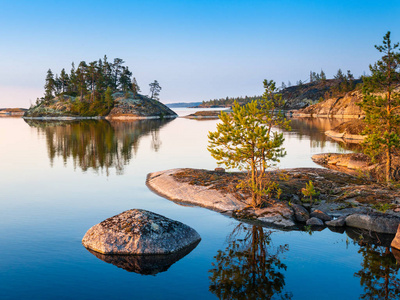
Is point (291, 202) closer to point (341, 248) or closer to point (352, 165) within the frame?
point (341, 248)

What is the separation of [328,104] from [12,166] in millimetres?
159580

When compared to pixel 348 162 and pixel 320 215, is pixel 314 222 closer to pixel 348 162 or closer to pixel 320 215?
pixel 320 215

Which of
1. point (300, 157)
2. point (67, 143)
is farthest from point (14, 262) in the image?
point (67, 143)

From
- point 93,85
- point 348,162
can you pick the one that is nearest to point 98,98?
point 93,85

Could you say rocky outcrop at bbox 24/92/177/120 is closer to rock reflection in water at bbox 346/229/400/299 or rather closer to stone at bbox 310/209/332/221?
stone at bbox 310/209/332/221

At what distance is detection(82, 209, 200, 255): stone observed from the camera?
16.9m

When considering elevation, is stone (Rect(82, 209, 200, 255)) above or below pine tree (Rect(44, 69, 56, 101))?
below

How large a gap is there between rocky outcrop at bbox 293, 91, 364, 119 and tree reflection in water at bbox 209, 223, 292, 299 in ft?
387

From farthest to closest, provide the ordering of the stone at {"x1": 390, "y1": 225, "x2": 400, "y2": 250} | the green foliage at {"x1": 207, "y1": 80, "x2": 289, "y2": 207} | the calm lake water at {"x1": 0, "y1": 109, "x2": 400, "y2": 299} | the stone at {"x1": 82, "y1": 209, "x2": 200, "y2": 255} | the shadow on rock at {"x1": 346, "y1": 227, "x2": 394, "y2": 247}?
1. the green foliage at {"x1": 207, "y1": 80, "x2": 289, "y2": 207}
2. the shadow on rock at {"x1": 346, "y1": 227, "x2": 394, "y2": 247}
3. the stone at {"x1": 390, "y1": 225, "x2": 400, "y2": 250}
4. the stone at {"x1": 82, "y1": 209, "x2": 200, "y2": 255}
5. the calm lake water at {"x1": 0, "y1": 109, "x2": 400, "y2": 299}

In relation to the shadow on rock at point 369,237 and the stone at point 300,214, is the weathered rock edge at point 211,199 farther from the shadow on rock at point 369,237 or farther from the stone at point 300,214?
the shadow on rock at point 369,237

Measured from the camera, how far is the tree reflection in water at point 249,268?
1370 centimetres

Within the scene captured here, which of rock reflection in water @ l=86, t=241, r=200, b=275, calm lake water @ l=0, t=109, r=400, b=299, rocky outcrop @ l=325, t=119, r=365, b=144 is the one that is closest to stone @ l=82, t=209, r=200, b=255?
rock reflection in water @ l=86, t=241, r=200, b=275

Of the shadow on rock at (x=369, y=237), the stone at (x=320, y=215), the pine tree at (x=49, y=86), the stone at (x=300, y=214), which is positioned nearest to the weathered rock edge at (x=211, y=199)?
the stone at (x=300, y=214)

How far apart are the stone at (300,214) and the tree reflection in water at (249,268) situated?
2841 mm
